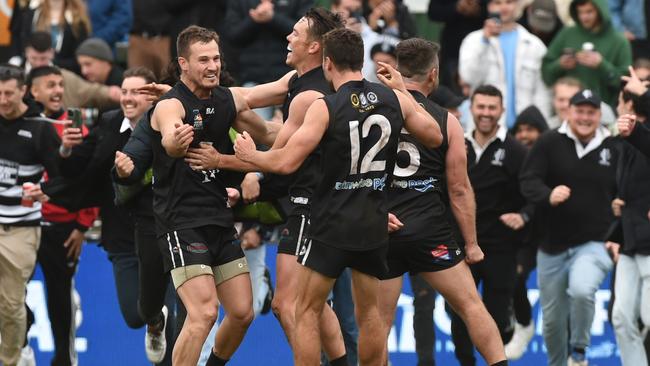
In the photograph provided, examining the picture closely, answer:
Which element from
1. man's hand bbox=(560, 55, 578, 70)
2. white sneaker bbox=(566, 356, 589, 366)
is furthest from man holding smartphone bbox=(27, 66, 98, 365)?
man's hand bbox=(560, 55, 578, 70)

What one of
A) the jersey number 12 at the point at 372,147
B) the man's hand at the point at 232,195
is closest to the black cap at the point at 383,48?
the man's hand at the point at 232,195

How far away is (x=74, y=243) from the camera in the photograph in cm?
1359

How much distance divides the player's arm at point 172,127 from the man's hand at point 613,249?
4.55 m

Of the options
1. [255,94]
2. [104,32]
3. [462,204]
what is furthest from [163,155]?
[104,32]

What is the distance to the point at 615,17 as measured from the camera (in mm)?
16812

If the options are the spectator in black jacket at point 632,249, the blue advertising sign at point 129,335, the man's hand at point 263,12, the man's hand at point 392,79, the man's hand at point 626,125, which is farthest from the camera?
the man's hand at point 263,12

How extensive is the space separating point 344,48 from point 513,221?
3.99 m

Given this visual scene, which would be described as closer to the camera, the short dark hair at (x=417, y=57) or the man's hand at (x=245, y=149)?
the man's hand at (x=245, y=149)

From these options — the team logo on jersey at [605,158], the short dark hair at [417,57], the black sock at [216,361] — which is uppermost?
the short dark hair at [417,57]

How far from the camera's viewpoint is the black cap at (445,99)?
1476 cm

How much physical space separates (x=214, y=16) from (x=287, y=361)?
4.36 meters

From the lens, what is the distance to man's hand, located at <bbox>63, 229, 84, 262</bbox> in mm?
13578

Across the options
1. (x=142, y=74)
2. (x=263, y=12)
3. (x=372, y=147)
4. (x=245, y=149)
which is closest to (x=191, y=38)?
(x=245, y=149)

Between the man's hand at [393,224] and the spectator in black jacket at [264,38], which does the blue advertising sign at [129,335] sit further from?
the man's hand at [393,224]
